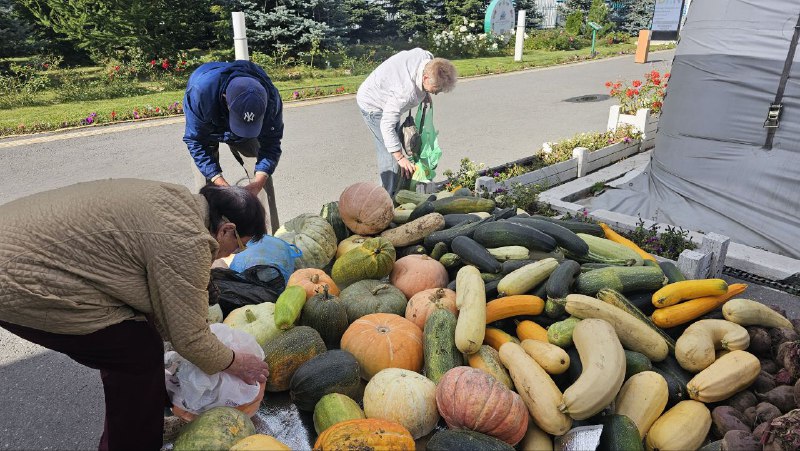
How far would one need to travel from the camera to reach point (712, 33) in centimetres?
563

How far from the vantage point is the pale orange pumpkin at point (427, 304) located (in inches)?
125

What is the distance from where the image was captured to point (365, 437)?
2.08 m

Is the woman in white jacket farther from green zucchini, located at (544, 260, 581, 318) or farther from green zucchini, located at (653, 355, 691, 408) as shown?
green zucchini, located at (653, 355, 691, 408)

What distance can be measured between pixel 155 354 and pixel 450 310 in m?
1.60

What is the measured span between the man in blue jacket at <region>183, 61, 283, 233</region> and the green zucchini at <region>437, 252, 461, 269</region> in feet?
5.38

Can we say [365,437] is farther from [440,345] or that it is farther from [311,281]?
[311,281]

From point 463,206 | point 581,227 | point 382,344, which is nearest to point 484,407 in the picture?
point 382,344

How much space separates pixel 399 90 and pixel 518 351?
10.4 ft

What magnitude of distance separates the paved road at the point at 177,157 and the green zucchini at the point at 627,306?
3051mm

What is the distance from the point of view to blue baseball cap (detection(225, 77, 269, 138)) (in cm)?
389

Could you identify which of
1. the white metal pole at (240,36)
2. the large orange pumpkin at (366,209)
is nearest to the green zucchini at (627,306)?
the large orange pumpkin at (366,209)

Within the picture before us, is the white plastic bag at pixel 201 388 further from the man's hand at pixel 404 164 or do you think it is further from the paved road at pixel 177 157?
the man's hand at pixel 404 164

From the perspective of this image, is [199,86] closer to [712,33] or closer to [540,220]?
[540,220]

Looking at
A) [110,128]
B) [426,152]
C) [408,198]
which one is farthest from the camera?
[110,128]
